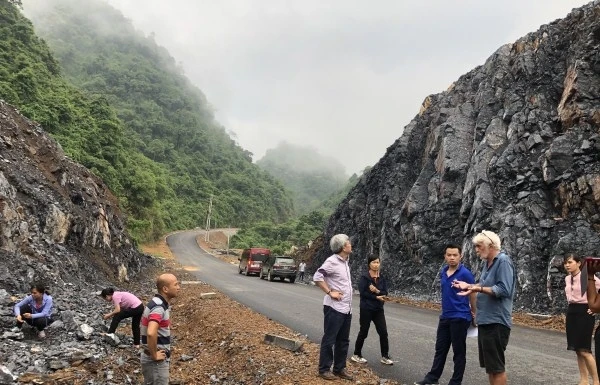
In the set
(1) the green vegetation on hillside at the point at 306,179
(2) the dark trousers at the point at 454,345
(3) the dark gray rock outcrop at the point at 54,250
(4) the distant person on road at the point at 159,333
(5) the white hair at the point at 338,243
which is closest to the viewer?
(4) the distant person on road at the point at 159,333

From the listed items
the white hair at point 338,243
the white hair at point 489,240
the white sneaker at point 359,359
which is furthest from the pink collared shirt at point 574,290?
the white sneaker at point 359,359

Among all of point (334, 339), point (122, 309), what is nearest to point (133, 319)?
point (122, 309)

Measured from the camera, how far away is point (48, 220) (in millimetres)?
13664

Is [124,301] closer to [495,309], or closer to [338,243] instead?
[338,243]

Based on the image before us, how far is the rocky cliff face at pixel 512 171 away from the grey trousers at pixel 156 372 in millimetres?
12677

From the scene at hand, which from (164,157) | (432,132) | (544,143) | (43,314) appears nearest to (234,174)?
(164,157)

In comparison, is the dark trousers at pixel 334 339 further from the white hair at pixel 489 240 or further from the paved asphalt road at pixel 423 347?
the white hair at pixel 489 240

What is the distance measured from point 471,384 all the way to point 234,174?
83845 millimetres

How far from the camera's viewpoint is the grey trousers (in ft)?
13.3

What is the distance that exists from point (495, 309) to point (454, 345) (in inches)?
50.1

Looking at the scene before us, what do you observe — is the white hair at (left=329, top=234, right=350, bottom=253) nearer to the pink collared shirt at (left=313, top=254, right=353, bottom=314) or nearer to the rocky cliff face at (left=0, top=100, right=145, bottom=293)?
the pink collared shirt at (left=313, top=254, right=353, bottom=314)

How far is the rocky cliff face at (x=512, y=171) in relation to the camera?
14.5 metres

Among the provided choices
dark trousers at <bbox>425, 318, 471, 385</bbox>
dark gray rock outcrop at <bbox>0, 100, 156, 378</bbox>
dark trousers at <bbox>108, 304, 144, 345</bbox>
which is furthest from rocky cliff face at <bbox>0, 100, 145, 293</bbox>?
dark trousers at <bbox>425, 318, 471, 385</bbox>

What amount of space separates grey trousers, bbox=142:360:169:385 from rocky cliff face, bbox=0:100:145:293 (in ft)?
24.1
